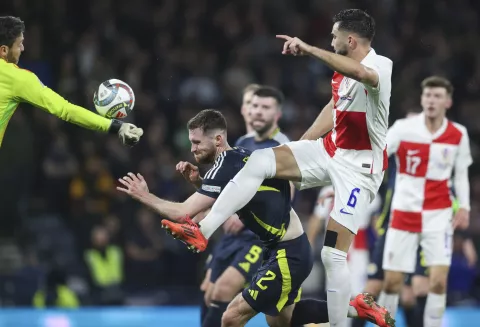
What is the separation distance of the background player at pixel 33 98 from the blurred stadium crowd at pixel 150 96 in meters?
5.89

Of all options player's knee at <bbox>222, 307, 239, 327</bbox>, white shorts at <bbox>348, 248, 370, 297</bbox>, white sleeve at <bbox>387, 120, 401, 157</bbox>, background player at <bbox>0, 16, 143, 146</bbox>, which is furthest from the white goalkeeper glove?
white shorts at <bbox>348, 248, 370, 297</bbox>

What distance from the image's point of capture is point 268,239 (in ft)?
22.8

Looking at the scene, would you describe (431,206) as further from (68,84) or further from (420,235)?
(68,84)

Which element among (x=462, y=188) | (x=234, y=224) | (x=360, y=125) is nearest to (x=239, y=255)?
(x=234, y=224)

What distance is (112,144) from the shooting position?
1384cm

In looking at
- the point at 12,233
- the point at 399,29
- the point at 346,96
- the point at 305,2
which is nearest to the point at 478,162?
the point at 399,29

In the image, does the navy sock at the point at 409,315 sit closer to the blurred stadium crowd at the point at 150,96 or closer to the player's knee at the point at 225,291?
the player's knee at the point at 225,291

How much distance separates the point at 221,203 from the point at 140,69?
27.3 feet

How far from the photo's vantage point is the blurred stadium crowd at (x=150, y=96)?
13016mm

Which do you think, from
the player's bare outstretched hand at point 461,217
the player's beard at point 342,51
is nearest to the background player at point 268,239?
the player's beard at point 342,51

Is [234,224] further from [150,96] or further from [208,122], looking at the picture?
[150,96]

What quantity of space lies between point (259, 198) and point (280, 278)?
556 millimetres

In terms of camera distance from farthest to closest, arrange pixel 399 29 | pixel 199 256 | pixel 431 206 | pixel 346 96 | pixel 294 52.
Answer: pixel 399 29 < pixel 199 256 < pixel 431 206 < pixel 346 96 < pixel 294 52

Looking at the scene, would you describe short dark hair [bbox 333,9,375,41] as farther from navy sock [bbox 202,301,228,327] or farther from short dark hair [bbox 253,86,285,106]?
navy sock [bbox 202,301,228,327]
